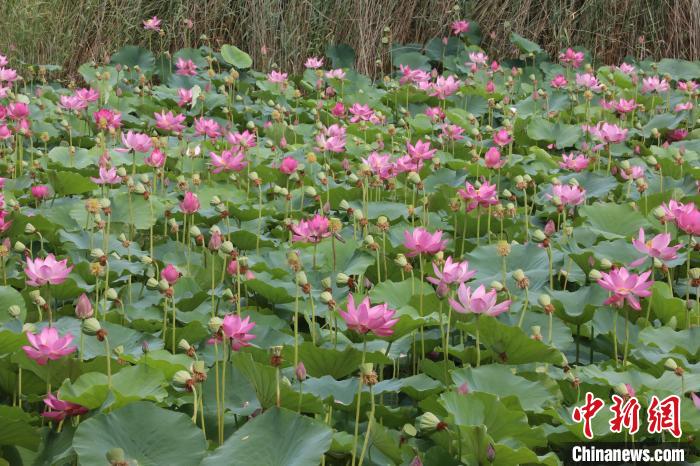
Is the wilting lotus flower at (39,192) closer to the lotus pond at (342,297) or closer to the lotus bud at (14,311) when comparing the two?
the lotus pond at (342,297)

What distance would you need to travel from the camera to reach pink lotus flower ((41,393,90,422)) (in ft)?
4.78

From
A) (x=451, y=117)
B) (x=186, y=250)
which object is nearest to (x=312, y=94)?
(x=451, y=117)

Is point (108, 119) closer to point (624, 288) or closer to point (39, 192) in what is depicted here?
point (39, 192)

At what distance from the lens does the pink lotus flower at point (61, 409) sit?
1457 millimetres

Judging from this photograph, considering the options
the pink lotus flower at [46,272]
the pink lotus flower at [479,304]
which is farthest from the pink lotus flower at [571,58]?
the pink lotus flower at [46,272]

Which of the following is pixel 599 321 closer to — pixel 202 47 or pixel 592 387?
pixel 592 387

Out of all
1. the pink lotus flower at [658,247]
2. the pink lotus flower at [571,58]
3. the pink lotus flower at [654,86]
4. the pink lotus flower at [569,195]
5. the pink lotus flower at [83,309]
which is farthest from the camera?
the pink lotus flower at [571,58]

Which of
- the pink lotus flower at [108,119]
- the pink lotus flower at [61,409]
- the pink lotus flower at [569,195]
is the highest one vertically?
the pink lotus flower at [61,409]

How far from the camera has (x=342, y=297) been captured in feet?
7.06

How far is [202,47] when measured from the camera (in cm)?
524

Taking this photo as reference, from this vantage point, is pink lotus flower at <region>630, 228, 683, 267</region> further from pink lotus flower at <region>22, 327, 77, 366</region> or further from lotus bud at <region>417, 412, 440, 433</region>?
pink lotus flower at <region>22, 327, 77, 366</region>

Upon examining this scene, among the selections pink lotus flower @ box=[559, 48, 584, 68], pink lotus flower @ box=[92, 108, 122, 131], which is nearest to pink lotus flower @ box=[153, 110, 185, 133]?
pink lotus flower @ box=[92, 108, 122, 131]

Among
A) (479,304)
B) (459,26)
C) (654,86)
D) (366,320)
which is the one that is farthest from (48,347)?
(459,26)

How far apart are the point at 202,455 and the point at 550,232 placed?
1.16 metres
